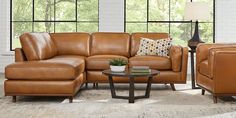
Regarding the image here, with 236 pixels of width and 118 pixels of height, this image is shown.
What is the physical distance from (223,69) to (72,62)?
6.14ft

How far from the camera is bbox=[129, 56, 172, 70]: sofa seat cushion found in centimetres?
580

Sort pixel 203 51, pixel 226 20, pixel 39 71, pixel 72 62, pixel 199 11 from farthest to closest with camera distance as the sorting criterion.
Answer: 1. pixel 226 20
2. pixel 199 11
3. pixel 203 51
4. pixel 72 62
5. pixel 39 71

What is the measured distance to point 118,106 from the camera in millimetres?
4496

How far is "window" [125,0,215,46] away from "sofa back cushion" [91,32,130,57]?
1.76 metres

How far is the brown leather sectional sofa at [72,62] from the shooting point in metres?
4.64

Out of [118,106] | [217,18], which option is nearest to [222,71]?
[118,106]

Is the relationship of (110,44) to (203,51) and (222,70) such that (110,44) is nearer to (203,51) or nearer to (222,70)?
(203,51)

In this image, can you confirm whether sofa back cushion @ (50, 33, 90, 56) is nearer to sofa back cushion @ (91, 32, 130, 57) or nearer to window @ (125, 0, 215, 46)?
sofa back cushion @ (91, 32, 130, 57)

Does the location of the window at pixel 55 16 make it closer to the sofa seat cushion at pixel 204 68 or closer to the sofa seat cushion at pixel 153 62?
the sofa seat cushion at pixel 153 62

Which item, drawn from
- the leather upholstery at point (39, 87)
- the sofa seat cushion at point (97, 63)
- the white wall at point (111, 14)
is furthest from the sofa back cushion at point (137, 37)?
the leather upholstery at point (39, 87)

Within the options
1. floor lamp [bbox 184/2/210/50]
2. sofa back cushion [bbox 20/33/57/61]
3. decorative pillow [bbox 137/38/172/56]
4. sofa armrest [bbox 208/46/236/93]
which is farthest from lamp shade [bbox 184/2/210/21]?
sofa back cushion [bbox 20/33/57/61]

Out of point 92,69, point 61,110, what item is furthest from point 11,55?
point 61,110

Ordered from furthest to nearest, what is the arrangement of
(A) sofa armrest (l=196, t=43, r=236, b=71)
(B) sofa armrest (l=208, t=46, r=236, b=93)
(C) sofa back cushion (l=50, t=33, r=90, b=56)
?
(C) sofa back cushion (l=50, t=33, r=90, b=56), (A) sofa armrest (l=196, t=43, r=236, b=71), (B) sofa armrest (l=208, t=46, r=236, b=93)

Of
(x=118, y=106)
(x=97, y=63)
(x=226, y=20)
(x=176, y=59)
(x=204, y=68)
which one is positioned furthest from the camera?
(x=226, y=20)
